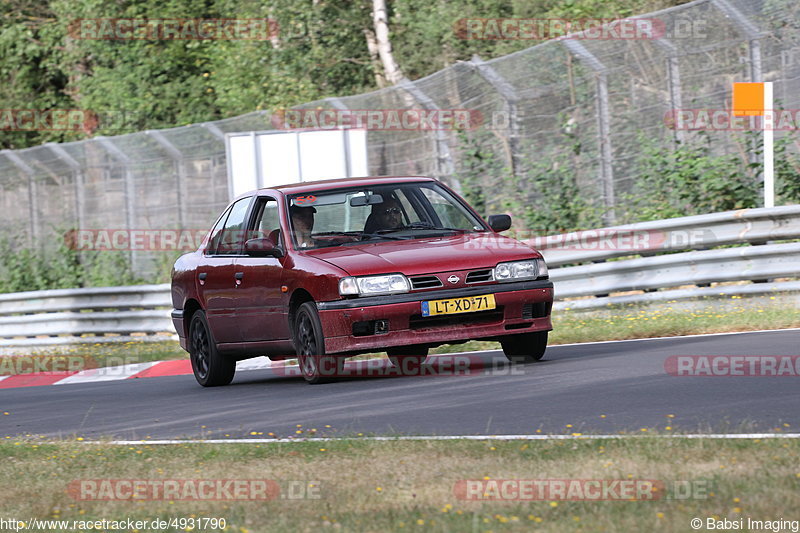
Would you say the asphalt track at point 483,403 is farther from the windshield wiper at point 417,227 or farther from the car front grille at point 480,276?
the windshield wiper at point 417,227

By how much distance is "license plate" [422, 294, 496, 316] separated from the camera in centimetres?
1039

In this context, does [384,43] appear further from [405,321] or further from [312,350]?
[405,321]

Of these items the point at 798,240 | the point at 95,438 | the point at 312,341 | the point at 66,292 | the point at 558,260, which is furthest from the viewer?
the point at 66,292

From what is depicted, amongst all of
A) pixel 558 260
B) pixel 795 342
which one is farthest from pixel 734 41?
pixel 795 342

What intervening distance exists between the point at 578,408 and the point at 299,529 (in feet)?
10.8

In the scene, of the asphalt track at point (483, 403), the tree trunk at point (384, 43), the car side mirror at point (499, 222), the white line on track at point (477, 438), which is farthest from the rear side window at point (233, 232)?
the tree trunk at point (384, 43)

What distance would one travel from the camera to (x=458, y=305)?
1043 centimetres

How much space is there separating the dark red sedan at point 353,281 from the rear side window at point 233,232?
0.02 meters

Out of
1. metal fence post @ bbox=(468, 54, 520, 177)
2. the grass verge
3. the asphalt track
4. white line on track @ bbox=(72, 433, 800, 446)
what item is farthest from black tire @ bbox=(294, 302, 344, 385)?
metal fence post @ bbox=(468, 54, 520, 177)

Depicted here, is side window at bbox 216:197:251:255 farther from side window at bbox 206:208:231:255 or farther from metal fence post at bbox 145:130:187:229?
metal fence post at bbox 145:130:187:229

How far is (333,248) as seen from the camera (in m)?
11.1

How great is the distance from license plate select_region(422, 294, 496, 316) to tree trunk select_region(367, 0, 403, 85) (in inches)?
913

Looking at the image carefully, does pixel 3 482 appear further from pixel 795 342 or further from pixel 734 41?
pixel 734 41

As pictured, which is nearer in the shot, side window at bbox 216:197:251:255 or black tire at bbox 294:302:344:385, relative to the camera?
black tire at bbox 294:302:344:385
